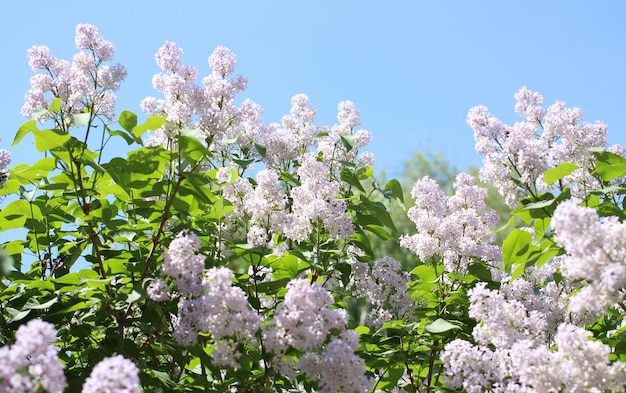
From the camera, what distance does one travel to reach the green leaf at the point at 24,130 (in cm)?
352

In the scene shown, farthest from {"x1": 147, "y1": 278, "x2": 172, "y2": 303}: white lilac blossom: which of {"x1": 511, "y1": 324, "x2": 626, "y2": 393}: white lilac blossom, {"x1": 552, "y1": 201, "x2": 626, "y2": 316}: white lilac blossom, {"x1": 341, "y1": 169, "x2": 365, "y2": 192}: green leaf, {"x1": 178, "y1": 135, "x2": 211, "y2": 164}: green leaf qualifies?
{"x1": 341, "y1": 169, "x2": 365, "y2": 192}: green leaf

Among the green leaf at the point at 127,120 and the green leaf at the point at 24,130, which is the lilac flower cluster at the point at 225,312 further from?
the green leaf at the point at 24,130

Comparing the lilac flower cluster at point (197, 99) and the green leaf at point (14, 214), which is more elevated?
the lilac flower cluster at point (197, 99)

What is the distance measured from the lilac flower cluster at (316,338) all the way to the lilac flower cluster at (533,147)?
5.48 feet

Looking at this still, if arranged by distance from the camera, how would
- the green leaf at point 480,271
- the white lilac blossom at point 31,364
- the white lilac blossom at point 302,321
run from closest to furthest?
the white lilac blossom at point 31,364 → the white lilac blossom at point 302,321 → the green leaf at point 480,271

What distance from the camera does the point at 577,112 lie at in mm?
4613

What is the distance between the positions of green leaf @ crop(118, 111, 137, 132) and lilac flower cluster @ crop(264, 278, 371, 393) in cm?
120

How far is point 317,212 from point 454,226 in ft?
3.87

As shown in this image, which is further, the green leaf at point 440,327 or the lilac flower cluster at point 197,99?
the lilac flower cluster at point 197,99

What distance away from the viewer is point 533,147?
13.6ft

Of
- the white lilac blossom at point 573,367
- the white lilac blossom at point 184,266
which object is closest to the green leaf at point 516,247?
the white lilac blossom at point 573,367

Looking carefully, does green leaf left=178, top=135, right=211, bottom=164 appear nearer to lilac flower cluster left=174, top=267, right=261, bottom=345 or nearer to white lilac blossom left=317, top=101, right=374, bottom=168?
lilac flower cluster left=174, top=267, right=261, bottom=345

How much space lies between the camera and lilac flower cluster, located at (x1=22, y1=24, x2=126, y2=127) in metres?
4.24

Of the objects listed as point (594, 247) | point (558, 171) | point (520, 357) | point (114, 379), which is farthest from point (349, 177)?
point (114, 379)
